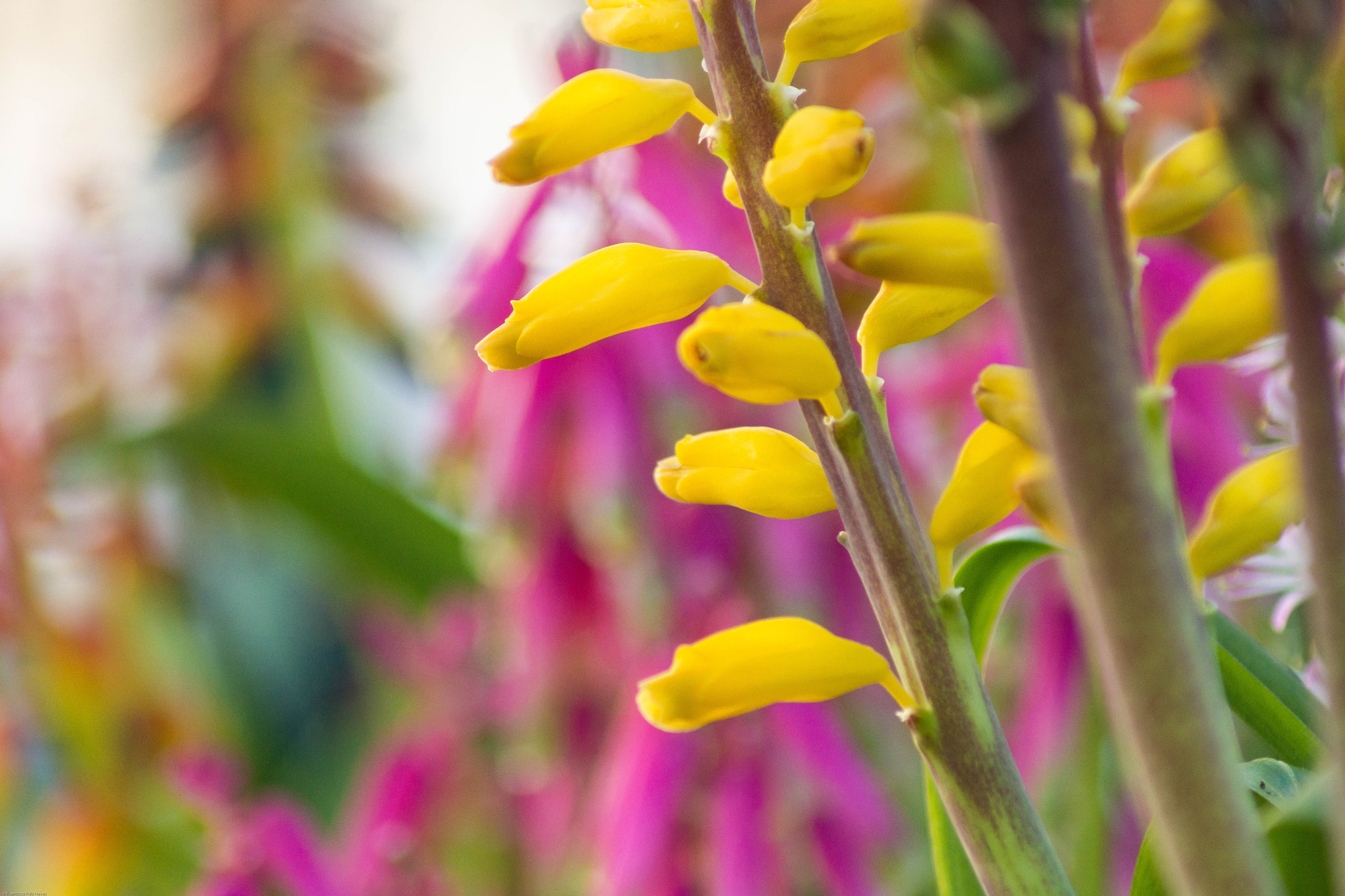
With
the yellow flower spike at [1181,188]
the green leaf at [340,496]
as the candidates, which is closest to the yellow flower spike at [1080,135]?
the yellow flower spike at [1181,188]

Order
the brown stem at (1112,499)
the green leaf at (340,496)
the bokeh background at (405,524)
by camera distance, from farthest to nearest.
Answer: the green leaf at (340,496) < the bokeh background at (405,524) < the brown stem at (1112,499)

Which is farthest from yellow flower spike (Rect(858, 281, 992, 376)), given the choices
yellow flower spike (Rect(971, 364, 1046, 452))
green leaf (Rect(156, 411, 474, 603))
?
green leaf (Rect(156, 411, 474, 603))

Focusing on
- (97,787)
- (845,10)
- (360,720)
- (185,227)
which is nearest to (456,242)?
(185,227)

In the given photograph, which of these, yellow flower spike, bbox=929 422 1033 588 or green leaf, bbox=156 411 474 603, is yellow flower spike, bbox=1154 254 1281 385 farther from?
green leaf, bbox=156 411 474 603

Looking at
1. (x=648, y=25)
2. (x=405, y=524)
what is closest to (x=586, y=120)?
(x=648, y=25)

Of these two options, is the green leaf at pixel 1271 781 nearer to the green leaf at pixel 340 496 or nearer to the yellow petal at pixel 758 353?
the yellow petal at pixel 758 353

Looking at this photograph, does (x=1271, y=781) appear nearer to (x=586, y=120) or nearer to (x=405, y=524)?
(x=586, y=120)
